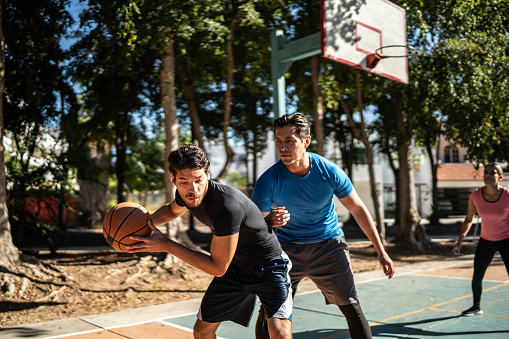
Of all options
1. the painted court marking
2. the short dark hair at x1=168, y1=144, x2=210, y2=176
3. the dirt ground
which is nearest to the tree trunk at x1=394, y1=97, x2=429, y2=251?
the dirt ground

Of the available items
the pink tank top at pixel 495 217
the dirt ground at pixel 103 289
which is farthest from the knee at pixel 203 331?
the pink tank top at pixel 495 217

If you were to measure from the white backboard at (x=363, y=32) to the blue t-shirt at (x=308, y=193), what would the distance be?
4.38m

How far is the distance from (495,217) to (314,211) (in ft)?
9.62

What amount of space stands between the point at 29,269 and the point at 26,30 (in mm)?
5209

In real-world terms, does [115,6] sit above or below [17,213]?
above

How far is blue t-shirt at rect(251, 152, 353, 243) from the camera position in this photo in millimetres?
3760

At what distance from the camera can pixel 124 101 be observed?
14617 millimetres

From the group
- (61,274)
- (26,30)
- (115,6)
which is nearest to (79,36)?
(26,30)

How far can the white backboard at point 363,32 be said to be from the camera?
26.7 ft

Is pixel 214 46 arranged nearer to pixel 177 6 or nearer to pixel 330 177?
pixel 177 6

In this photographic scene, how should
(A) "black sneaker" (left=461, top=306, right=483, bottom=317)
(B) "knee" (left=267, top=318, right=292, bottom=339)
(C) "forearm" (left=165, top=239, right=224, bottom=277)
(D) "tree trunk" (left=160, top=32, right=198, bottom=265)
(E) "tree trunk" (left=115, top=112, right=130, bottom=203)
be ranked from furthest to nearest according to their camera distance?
(E) "tree trunk" (left=115, top=112, right=130, bottom=203) < (D) "tree trunk" (left=160, top=32, right=198, bottom=265) < (A) "black sneaker" (left=461, top=306, right=483, bottom=317) < (B) "knee" (left=267, top=318, right=292, bottom=339) < (C) "forearm" (left=165, top=239, right=224, bottom=277)

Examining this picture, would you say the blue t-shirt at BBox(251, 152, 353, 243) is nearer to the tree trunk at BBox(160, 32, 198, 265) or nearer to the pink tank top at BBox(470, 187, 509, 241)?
the pink tank top at BBox(470, 187, 509, 241)

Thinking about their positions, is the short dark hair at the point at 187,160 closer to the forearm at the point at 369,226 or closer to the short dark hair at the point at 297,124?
the short dark hair at the point at 297,124

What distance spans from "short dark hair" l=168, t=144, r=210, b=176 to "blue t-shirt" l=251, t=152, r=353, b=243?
3.05 feet
